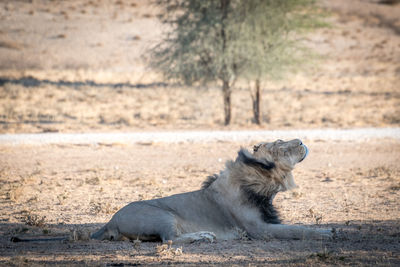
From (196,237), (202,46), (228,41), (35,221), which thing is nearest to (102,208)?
(35,221)

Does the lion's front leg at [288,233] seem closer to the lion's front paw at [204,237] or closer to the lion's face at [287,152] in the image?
the lion's front paw at [204,237]

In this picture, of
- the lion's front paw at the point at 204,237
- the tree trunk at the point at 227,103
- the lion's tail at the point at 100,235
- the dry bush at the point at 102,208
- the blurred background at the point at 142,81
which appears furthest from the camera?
the blurred background at the point at 142,81

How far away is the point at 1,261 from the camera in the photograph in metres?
5.30

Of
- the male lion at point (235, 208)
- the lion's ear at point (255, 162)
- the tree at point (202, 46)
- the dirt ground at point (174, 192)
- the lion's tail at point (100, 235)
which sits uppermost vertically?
the tree at point (202, 46)

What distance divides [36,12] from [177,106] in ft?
127

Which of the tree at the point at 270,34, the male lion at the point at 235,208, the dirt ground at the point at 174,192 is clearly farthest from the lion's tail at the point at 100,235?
the tree at the point at 270,34

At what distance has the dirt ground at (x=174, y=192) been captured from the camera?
17.9 ft

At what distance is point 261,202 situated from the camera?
20.3 feet

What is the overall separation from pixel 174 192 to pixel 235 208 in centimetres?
392

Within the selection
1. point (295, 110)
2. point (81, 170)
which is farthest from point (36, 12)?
point (81, 170)

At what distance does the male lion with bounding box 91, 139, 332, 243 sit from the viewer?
6.00 m

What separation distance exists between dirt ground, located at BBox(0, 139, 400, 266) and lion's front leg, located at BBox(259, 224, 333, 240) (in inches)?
3.8

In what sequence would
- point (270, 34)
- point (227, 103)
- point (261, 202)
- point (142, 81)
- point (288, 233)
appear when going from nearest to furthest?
1. point (288, 233)
2. point (261, 202)
3. point (270, 34)
4. point (227, 103)
5. point (142, 81)

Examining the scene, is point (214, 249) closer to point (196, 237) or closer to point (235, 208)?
point (196, 237)
